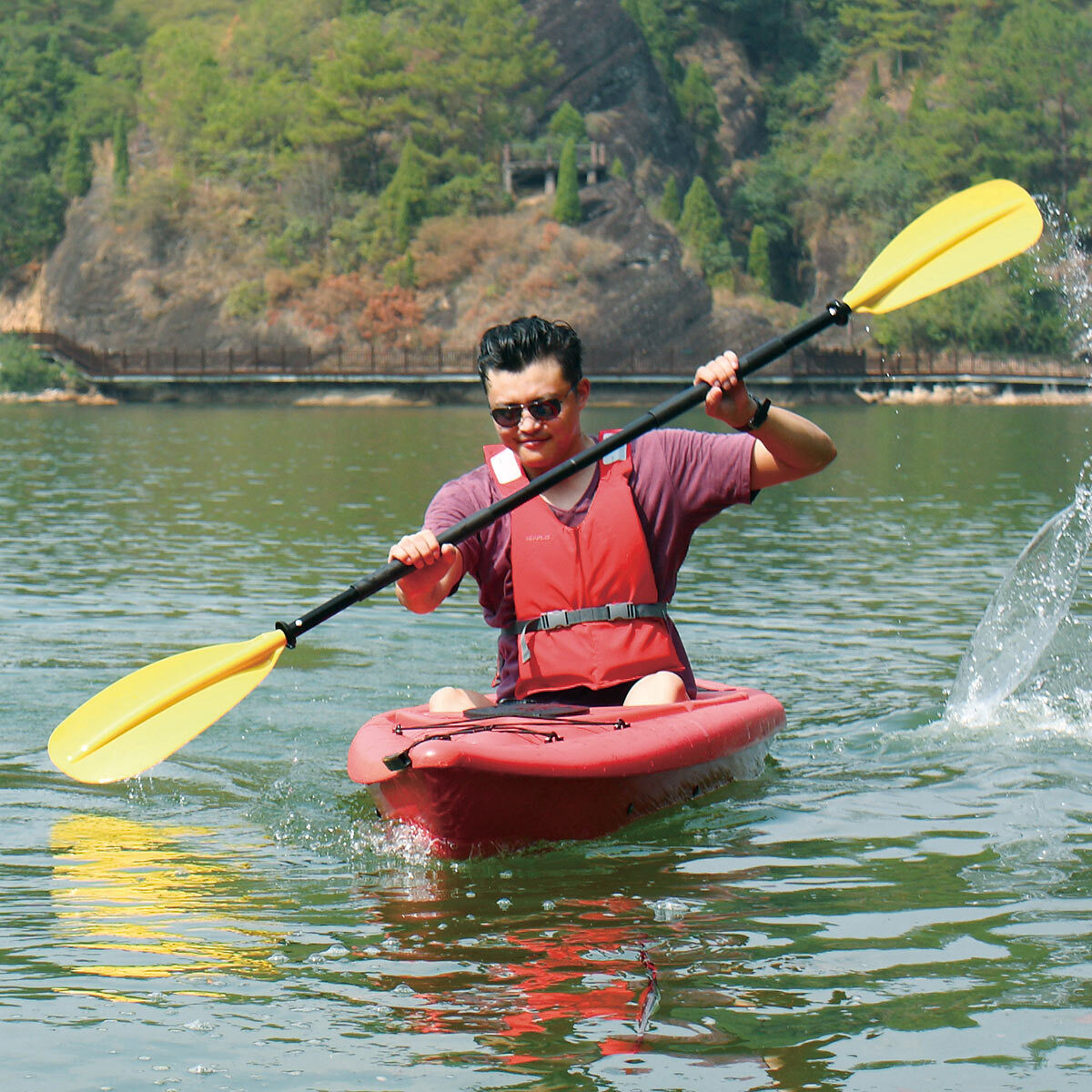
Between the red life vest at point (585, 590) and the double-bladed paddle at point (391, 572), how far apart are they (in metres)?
0.18

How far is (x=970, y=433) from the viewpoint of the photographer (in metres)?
30.2

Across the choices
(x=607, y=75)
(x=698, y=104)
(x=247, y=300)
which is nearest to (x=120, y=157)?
(x=247, y=300)

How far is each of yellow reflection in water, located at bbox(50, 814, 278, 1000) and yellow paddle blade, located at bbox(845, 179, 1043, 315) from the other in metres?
2.70

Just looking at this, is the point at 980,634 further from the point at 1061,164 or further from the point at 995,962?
the point at 1061,164

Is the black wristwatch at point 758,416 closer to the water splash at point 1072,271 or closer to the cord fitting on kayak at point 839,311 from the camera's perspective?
the cord fitting on kayak at point 839,311

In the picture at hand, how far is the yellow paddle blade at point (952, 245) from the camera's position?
5.39 metres

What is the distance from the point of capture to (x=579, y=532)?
495 cm

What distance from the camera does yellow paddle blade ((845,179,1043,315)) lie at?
539 cm

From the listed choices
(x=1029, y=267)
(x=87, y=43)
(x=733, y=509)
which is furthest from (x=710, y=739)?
(x=87, y=43)

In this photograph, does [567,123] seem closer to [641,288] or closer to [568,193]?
[568,193]

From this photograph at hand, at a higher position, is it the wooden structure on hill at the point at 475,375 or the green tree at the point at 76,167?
the green tree at the point at 76,167

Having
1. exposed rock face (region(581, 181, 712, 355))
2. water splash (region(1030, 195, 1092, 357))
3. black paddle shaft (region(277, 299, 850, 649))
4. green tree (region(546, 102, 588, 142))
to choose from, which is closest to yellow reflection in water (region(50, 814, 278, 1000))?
black paddle shaft (region(277, 299, 850, 649))

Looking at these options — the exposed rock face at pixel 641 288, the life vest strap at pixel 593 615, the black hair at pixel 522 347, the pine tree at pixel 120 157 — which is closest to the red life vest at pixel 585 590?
the life vest strap at pixel 593 615

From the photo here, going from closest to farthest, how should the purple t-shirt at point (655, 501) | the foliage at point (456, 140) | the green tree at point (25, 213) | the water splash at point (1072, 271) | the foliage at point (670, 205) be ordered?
the purple t-shirt at point (655, 501)
the water splash at point (1072, 271)
the foliage at point (456, 140)
the foliage at point (670, 205)
the green tree at point (25, 213)
